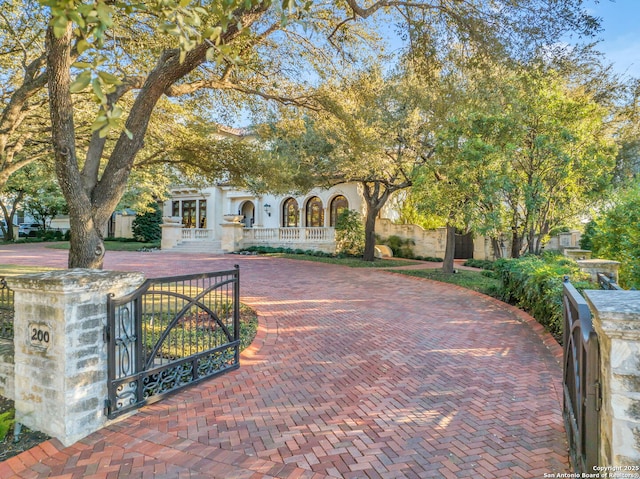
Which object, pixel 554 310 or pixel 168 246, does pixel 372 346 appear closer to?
pixel 554 310

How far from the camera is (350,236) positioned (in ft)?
68.7

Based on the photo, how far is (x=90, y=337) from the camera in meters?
3.24

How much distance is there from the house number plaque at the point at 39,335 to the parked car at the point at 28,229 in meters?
38.0

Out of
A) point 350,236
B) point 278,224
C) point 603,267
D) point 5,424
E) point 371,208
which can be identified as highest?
point 371,208

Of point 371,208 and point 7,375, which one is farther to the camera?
point 371,208

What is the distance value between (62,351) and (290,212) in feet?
77.9

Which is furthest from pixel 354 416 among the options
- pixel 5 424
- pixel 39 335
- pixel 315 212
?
pixel 315 212

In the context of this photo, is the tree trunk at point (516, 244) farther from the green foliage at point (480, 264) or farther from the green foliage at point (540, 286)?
the green foliage at point (480, 264)

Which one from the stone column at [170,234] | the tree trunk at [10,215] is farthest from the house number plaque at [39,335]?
the tree trunk at [10,215]

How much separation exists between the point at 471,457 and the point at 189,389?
2.85 metres

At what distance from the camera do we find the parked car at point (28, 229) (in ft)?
113

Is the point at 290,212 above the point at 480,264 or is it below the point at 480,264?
above

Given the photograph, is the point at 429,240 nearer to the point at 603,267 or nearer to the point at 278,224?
the point at 278,224

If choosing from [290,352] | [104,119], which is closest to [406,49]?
[290,352]
